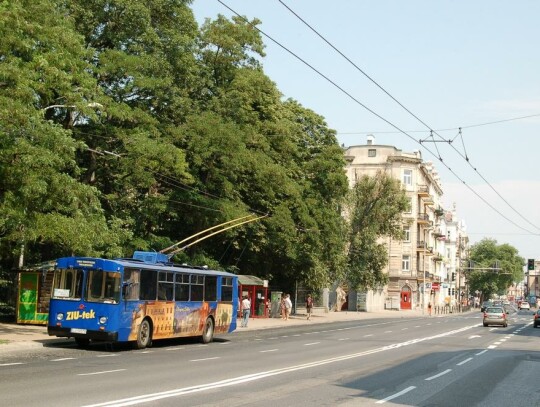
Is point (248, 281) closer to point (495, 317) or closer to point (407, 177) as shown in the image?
point (495, 317)

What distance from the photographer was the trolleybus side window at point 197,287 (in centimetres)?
2774

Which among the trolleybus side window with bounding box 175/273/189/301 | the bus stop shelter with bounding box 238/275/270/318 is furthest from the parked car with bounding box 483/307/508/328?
the trolleybus side window with bounding box 175/273/189/301

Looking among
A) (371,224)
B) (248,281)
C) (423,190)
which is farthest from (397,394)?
(423,190)

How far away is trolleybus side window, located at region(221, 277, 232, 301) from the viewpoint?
3026 cm

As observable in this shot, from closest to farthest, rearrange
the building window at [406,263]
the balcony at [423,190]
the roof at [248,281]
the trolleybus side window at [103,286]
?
the trolleybus side window at [103,286] → the roof at [248,281] → the building window at [406,263] → the balcony at [423,190]

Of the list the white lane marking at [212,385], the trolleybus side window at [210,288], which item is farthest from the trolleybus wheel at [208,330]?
the white lane marking at [212,385]

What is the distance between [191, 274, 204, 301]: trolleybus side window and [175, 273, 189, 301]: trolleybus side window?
0.47 metres

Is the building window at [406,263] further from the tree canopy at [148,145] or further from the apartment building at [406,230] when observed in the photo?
the tree canopy at [148,145]

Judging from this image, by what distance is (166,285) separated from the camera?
84.3 feet

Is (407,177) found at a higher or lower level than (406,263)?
higher

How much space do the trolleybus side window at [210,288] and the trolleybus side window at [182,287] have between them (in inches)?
64.8

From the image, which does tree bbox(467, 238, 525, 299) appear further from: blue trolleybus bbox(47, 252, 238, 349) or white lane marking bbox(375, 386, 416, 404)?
white lane marking bbox(375, 386, 416, 404)

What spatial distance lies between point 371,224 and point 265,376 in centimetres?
5661

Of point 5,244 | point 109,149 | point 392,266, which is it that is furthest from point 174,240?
point 392,266
